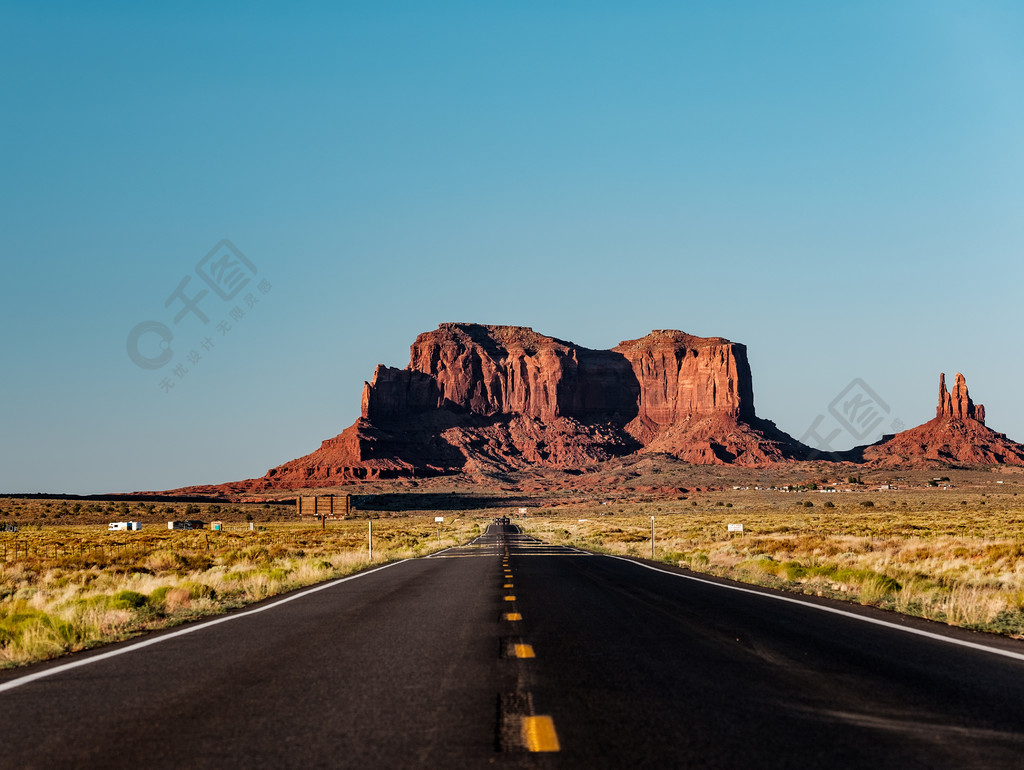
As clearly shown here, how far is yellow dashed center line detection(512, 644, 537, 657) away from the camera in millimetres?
9328

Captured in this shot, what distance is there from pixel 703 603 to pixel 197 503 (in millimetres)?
146193

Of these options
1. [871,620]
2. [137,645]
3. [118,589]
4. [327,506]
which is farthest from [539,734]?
[327,506]

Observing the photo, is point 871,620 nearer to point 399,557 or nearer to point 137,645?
point 137,645

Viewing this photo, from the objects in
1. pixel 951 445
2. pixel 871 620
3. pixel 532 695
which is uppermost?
pixel 951 445

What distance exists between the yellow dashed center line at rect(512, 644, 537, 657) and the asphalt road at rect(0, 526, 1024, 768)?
0.04 m

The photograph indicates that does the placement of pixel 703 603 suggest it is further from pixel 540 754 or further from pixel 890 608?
pixel 540 754

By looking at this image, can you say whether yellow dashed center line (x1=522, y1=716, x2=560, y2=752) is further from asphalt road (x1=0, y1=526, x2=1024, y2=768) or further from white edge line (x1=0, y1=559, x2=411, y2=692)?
white edge line (x1=0, y1=559, x2=411, y2=692)

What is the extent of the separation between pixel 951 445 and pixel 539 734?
649 feet

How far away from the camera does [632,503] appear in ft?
440

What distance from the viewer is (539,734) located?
573 cm

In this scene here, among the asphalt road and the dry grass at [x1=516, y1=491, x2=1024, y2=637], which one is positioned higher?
the asphalt road

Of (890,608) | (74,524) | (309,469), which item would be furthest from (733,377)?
(890,608)

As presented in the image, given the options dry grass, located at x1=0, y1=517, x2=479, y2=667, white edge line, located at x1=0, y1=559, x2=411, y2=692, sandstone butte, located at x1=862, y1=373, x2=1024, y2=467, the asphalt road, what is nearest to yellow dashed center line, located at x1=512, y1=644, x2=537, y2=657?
the asphalt road

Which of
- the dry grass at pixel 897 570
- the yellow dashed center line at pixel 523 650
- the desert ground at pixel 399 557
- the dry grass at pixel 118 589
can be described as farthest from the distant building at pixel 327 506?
the yellow dashed center line at pixel 523 650
